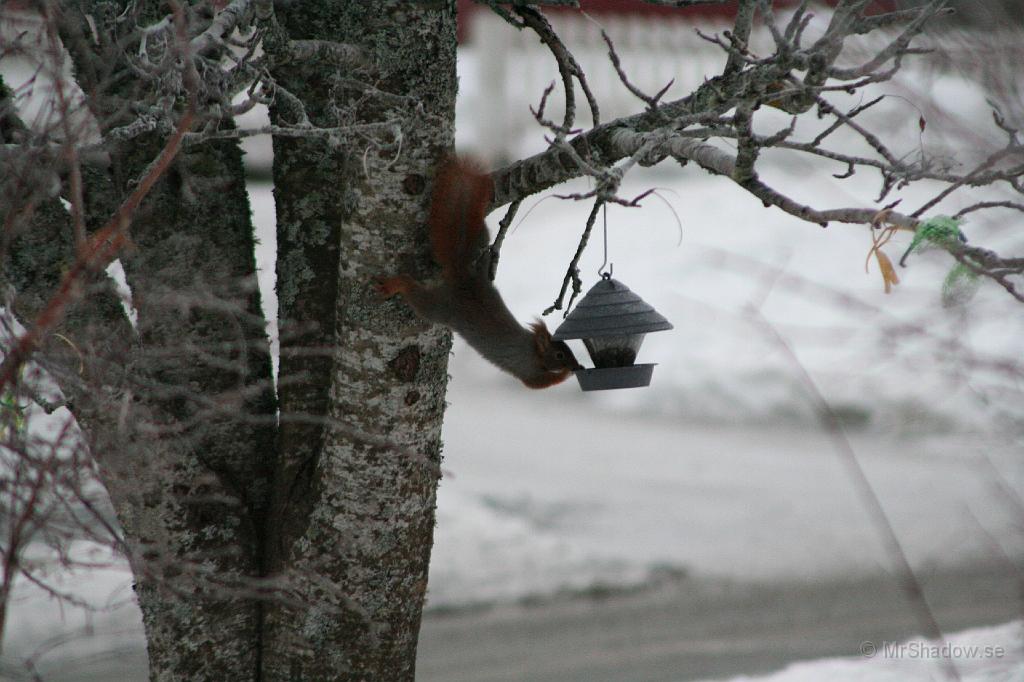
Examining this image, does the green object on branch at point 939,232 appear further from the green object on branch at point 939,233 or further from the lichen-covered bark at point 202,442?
the lichen-covered bark at point 202,442

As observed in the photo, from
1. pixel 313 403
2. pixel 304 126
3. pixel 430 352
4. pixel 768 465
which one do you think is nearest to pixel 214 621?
pixel 313 403

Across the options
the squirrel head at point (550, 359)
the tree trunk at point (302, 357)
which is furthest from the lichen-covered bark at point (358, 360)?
the squirrel head at point (550, 359)

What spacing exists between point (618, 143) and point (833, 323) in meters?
6.67

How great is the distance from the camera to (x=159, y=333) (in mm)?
2947

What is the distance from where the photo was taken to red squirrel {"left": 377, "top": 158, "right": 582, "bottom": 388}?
2.86 meters

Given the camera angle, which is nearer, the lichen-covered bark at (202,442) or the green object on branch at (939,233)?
the green object on branch at (939,233)

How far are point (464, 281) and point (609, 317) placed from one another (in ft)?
1.90

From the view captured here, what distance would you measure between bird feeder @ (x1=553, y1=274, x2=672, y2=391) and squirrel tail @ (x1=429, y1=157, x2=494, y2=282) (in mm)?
393

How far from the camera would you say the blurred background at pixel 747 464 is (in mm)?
3439

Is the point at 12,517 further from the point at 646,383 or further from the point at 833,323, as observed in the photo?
the point at 833,323

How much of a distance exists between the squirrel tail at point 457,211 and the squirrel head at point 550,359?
59 cm

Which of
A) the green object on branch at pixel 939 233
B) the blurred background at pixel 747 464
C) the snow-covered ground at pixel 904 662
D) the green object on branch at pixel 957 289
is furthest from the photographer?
the snow-covered ground at pixel 904 662

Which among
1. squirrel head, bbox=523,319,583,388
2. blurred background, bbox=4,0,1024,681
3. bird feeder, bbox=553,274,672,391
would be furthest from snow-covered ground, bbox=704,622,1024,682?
bird feeder, bbox=553,274,672,391

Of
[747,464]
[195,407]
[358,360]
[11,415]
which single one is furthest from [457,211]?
[747,464]
